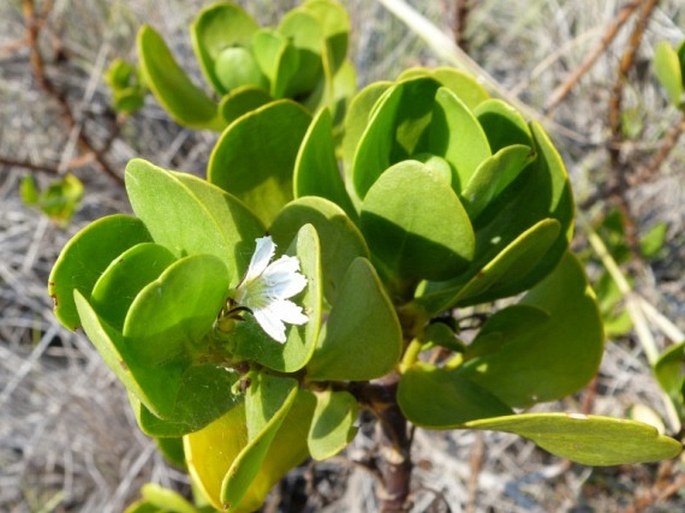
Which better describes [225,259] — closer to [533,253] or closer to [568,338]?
[533,253]

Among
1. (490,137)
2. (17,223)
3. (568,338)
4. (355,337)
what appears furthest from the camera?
(17,223)

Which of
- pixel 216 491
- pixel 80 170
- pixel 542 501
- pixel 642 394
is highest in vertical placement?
pixel 216 491

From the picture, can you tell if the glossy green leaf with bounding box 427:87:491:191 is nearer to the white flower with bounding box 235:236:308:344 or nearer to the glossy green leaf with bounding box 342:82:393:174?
the glossy green leaf with bounding box 342:82:393:174

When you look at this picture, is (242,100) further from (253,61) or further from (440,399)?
(440,399)

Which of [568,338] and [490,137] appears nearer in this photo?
[490,137]

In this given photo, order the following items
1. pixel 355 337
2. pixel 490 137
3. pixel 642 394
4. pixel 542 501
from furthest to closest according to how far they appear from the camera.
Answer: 1. pixel 642 394
2. pixel 542 501
3. pixel 490 137
4. pixel 355 337

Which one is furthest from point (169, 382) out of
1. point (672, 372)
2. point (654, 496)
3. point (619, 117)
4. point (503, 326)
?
point (619, 117)

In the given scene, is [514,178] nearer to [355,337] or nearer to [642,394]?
[355,337]

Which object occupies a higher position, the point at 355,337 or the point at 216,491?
the point at 355,337

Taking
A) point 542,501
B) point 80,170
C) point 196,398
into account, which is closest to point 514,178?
point 196,398
